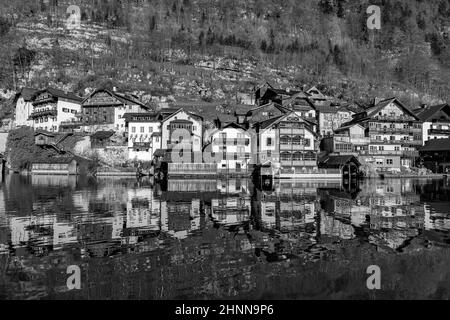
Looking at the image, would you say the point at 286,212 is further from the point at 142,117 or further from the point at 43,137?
the point at 43,137

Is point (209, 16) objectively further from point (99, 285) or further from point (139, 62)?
point (99, 285)

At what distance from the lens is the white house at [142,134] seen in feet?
244

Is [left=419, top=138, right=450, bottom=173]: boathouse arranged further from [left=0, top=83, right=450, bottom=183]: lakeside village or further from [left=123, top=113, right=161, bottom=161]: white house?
[left=123, top=113, right=161, bottom=161]: white house

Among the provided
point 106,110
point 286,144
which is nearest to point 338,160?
point 286,144

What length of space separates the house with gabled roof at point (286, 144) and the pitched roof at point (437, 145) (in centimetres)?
2560

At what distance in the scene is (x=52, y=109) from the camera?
85.1 m

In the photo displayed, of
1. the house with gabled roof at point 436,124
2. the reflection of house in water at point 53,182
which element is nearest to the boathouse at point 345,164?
the house with gabled roof at point 436,124

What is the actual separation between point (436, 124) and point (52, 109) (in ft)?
273

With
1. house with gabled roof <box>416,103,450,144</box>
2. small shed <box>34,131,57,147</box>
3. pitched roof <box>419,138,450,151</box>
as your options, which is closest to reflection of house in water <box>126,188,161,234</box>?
small shed <box>34,131,57,147</box>

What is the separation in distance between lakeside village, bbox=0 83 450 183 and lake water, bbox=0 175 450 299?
3178cm

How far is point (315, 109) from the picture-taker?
279ft

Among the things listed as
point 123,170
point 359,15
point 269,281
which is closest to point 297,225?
point 269,281

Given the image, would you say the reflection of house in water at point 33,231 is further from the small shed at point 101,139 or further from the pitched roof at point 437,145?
the pitched roof at point 437,145

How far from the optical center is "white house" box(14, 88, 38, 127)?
8975cm
